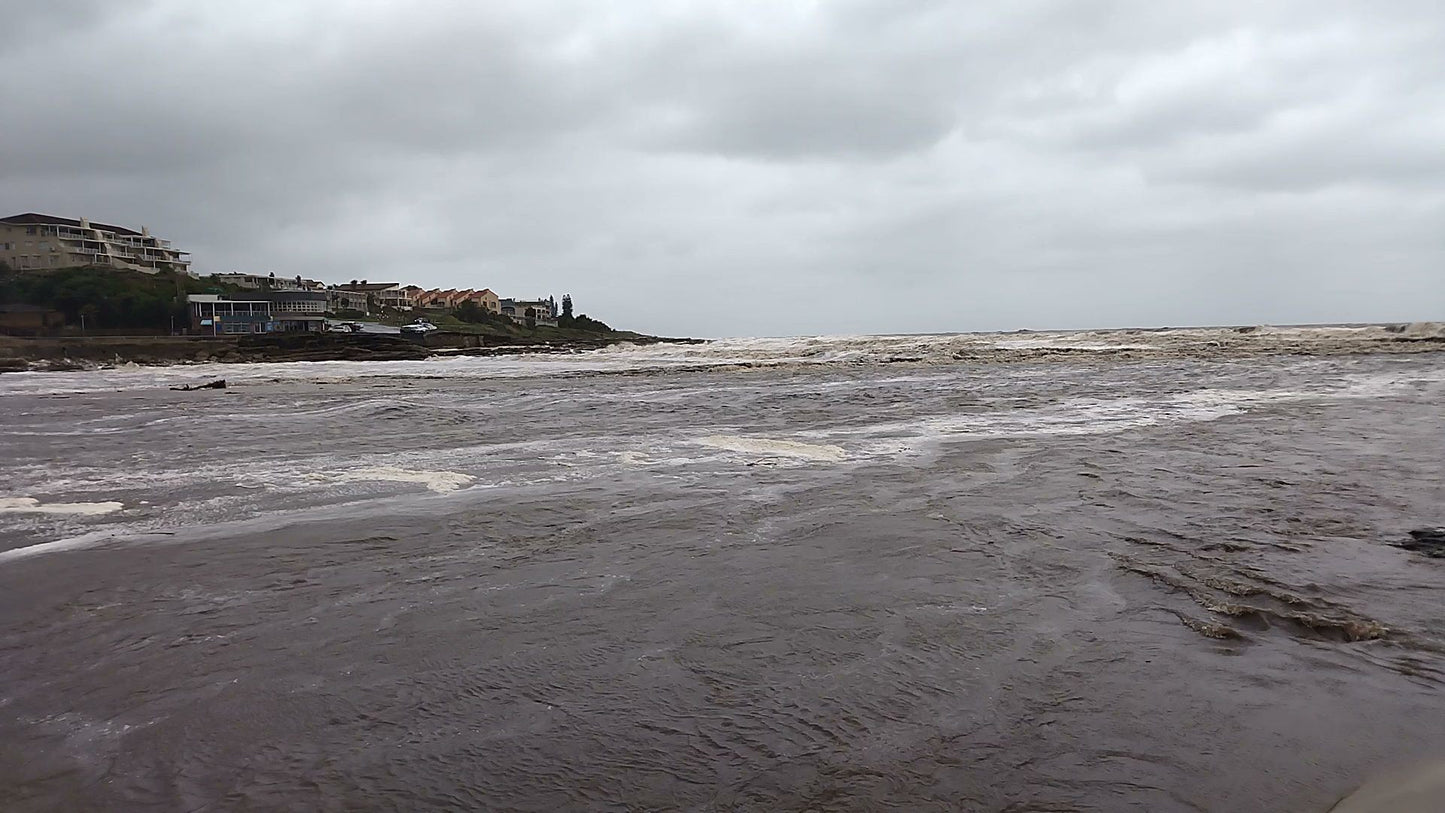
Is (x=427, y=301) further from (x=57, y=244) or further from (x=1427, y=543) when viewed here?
(x=1427, y=543)

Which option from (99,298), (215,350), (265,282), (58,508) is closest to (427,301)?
(265,282)

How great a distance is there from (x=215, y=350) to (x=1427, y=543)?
51.6 meters

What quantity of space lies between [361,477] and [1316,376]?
21997mm

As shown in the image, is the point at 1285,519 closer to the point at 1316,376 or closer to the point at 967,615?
the point at 967,615

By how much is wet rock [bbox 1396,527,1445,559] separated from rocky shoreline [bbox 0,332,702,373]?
42.3 metres

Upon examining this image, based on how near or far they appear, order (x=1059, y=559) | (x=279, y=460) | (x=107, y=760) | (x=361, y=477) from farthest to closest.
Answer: (x=279, y=460)
(x=361, y=477)
(x=1059, y=559)
(x=107, y=760)

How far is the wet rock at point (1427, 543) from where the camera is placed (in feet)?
16.4

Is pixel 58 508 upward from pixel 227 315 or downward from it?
downward

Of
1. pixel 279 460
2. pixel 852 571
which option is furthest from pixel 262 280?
pixel 852 571

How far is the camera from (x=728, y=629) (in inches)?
161

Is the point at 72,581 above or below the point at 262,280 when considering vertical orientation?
below

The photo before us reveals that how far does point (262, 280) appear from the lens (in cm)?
10650

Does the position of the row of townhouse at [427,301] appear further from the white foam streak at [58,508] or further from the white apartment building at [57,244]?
the white foam streak at [58,508]

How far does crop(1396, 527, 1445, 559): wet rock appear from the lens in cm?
500
